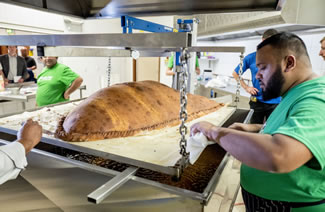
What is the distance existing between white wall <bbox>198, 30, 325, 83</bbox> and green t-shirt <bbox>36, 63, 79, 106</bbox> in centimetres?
275

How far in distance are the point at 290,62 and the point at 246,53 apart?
3709mm

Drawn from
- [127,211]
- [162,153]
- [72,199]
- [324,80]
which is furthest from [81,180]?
[324,80]

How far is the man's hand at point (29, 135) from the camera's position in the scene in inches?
35.1

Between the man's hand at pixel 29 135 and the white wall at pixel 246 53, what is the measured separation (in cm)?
289

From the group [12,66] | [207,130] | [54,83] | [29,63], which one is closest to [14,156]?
[207,130]

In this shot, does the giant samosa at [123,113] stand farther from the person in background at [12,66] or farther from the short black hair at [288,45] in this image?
the person in background at [12,66]

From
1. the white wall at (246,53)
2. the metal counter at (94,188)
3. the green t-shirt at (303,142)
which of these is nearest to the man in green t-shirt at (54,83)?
the metal counter at (94,188)

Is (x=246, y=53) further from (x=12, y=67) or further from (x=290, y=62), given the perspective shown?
(x=12, y=67)

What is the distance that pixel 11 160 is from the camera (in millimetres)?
814

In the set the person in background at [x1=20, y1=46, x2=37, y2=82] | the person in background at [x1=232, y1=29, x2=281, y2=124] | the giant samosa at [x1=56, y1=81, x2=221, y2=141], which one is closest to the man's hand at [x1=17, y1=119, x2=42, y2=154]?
the giant samosa at [x1=56, y1=81, x2=221, y2=141]

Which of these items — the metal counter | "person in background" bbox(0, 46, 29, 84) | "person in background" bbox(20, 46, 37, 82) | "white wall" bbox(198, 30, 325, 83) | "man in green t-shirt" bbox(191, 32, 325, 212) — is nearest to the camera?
"man in green t-shirt" bbox(191, 32, 325, 212)

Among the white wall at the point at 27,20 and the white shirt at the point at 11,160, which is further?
the white wall at the point at 27,20

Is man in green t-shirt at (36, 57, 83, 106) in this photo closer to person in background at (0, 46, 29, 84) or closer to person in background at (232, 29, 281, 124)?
person in background at (0, 46, 29, 84)

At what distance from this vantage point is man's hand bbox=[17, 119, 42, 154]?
0.89 m
